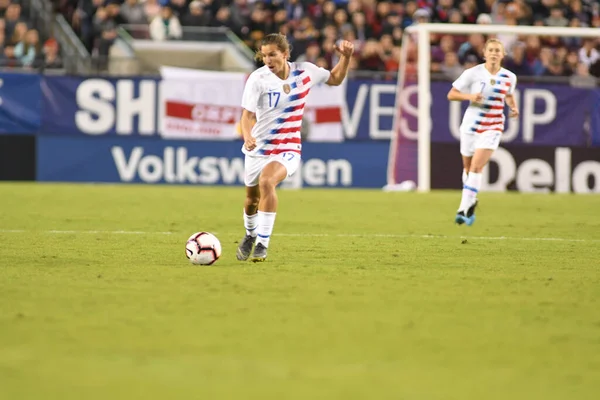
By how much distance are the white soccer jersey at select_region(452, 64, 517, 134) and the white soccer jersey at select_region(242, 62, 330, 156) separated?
16.5ft

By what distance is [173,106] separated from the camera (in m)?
21.7

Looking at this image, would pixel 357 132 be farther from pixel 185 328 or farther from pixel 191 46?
pixel 185 328

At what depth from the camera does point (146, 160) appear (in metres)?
21.7

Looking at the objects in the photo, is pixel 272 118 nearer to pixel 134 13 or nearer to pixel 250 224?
pixel 250 224

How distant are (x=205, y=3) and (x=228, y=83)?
3.73 m

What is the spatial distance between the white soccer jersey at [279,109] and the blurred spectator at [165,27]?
47.9ft

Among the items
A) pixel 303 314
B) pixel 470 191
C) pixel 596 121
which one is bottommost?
pixel 303 314

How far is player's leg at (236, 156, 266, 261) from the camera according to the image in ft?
32.0

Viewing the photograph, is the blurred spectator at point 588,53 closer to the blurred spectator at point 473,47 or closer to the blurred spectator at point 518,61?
the blurred spectator at point 518,61

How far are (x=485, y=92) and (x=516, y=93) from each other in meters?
7.76

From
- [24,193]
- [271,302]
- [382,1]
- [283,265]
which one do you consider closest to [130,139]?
[24,193]

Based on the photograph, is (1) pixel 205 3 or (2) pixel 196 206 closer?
(2) pixel 196 206

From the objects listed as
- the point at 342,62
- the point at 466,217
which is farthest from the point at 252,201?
the point at 466,217

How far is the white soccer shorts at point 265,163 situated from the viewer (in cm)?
965
